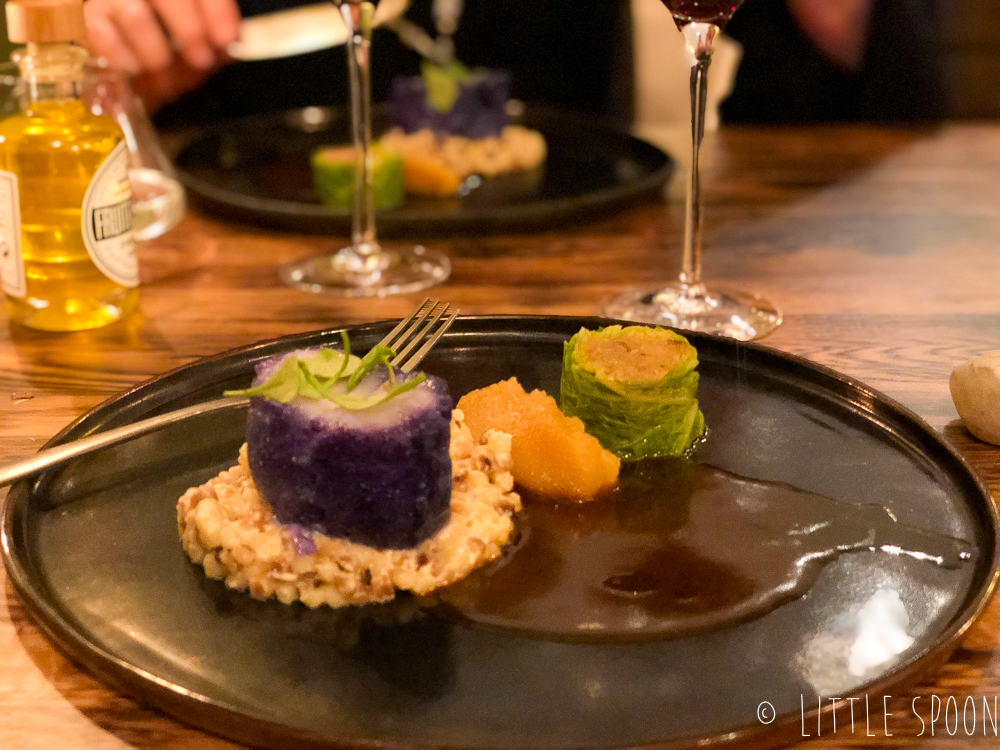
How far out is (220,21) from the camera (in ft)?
8.15

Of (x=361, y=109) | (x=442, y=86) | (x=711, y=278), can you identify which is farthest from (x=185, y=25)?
(x=711, y=278)

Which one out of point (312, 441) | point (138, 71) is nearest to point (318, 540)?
point (312, 441)

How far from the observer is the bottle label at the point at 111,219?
4.96 feet

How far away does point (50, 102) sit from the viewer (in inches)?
59.7

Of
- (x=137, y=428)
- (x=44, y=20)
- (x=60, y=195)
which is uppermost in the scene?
(x=44, y=20)

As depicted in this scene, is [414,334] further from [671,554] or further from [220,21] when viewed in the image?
[220,21]

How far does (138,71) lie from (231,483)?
5.73 feet

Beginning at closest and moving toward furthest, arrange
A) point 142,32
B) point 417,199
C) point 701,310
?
point 701,310 < point 417,199 < point 142,32

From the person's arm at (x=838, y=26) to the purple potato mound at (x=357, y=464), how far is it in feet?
10.5

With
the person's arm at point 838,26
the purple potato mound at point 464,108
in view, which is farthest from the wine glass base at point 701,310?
the person's arm at point 838,26

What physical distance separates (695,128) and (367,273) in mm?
619

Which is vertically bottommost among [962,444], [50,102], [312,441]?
[962,444]

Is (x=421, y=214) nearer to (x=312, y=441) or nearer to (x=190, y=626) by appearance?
(x=312, y=441)

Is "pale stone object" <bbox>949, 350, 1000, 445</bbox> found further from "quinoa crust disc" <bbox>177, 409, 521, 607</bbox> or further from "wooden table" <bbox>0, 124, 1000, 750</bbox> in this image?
"quinoa crust disc" <bbox>177, 409, 521, 607</bbox>
